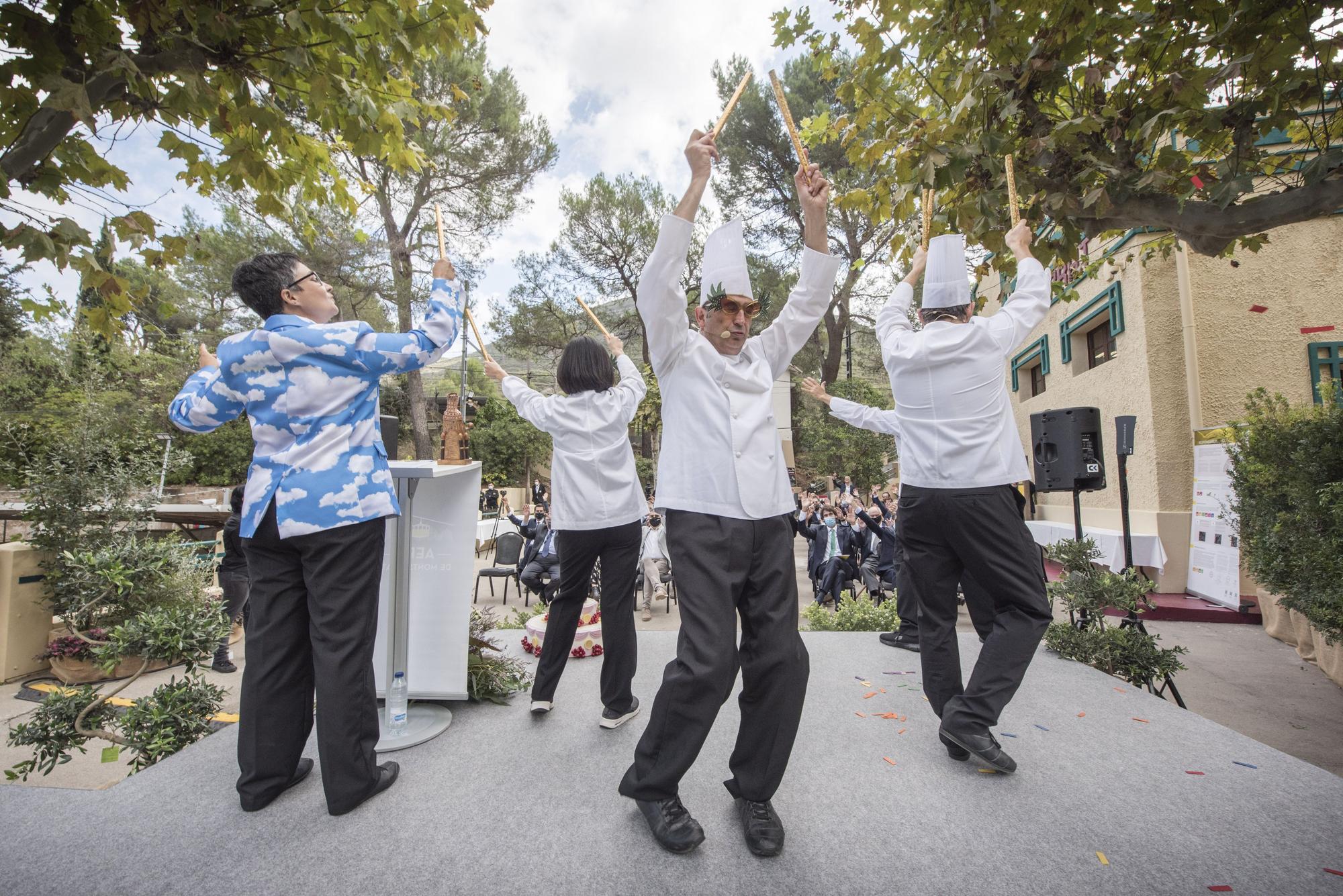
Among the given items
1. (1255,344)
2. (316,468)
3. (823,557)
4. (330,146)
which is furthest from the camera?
(823,557)

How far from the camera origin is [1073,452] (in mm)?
4637

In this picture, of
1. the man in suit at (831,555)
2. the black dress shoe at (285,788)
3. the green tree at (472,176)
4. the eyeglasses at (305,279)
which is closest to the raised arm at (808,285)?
the eyeglasses at (305,279)

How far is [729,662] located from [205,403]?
6.64 ft

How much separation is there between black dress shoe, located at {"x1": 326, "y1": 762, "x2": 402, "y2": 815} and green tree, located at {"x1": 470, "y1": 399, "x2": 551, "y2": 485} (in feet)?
71.6

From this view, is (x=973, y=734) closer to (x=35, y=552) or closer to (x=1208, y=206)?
(x=1208, y=206)

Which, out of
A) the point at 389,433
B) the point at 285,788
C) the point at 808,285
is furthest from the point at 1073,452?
the point at 285,788

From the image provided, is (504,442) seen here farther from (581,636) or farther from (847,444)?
(581,636)

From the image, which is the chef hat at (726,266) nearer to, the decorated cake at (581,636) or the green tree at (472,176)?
the decorated cake at (581,636)

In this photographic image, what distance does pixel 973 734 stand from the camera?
2.42 metres

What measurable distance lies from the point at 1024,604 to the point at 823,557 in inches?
257

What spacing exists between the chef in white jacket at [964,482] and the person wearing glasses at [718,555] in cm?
88

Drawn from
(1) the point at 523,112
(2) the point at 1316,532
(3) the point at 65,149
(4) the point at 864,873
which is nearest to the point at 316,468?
(3) the point at 65,149

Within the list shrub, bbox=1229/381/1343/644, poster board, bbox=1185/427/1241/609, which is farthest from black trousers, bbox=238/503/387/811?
poster board, bbox=1185/427/1241/609

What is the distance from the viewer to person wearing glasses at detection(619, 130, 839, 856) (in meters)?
1.89
